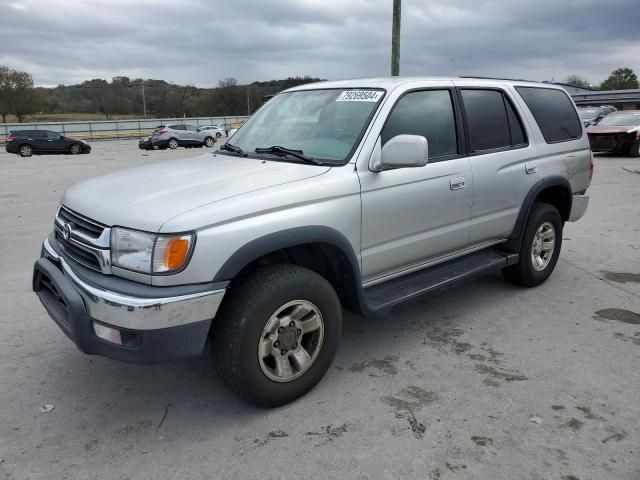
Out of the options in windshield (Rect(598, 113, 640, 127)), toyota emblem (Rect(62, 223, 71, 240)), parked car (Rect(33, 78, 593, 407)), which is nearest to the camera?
parked car (Rect(33, 78, 593, 407))

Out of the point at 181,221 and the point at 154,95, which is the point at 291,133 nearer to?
the point at 181,221

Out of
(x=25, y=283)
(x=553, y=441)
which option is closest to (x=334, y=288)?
(x=553, y=441)

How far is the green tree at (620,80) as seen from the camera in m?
93.4

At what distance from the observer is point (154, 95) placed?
7456 centimetres

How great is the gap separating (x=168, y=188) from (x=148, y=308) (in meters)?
0.81

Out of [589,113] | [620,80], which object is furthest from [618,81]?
[589,113]

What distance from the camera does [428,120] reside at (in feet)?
12.4

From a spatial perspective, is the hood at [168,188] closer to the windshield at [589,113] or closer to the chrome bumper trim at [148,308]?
the chrome bumper trim at [148,308]

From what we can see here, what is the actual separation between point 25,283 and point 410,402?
4.11 metres

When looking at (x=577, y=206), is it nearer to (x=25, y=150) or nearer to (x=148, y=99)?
(x=25, y=150)

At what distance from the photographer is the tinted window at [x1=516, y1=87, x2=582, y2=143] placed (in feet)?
15.6

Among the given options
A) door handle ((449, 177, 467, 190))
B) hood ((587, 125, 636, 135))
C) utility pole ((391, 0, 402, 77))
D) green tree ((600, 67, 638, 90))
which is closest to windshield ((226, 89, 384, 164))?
door handle ((449, 177, 467, 190))

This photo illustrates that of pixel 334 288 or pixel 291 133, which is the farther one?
pixel 291 133

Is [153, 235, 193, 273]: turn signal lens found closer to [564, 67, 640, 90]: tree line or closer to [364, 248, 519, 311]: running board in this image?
[364, 248, 519, 311]: running board
